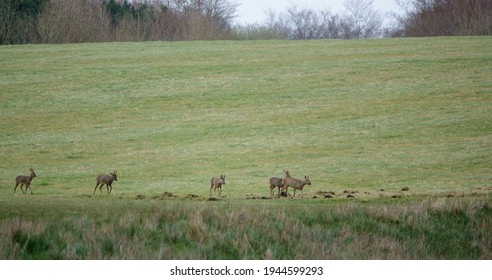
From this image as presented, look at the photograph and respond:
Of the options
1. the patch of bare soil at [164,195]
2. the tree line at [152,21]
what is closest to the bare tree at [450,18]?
the tree line at [152,21]

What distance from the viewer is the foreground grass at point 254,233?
553 inches

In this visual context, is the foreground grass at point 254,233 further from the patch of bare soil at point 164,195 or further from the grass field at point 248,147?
the patch of bare soil at point 164,195

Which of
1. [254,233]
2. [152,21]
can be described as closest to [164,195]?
[254,233]

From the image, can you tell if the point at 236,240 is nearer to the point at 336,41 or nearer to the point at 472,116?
the point at 472,116

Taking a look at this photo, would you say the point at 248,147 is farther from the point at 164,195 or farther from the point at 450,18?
the point at 450,18

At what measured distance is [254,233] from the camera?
1552 centimetres

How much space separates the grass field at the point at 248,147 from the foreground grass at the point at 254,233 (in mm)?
47

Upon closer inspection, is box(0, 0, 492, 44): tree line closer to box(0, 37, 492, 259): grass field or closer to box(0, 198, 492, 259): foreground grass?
box(0, 37, 492, 259): grass field

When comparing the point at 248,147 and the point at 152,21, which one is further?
the point at 152,21

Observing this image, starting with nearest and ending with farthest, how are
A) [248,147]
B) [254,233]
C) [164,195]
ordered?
1. [254,233]
2. [164,195]
3. [248,147]

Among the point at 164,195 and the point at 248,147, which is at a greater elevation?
the point at 248,147

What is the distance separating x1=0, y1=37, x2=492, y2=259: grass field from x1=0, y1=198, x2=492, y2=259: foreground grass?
5 centimetres

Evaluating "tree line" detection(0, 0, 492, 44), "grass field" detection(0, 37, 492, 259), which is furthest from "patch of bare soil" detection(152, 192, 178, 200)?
"tree line" detection(0, 0, 492, 44)

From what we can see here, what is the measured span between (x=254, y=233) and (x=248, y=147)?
22.9 meters
